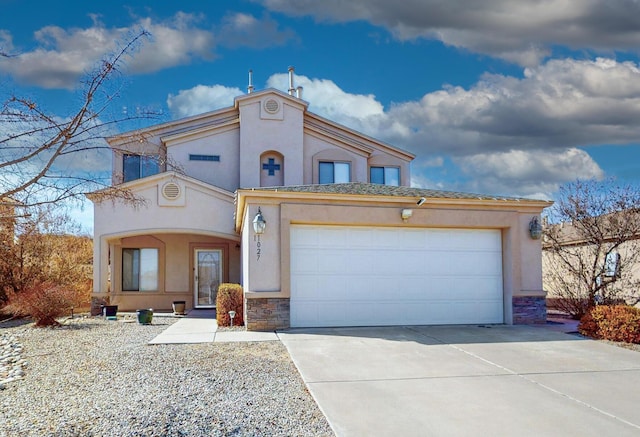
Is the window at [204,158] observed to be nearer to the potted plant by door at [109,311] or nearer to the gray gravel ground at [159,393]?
the potted plant by door at [109,311]

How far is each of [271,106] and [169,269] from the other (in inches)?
282

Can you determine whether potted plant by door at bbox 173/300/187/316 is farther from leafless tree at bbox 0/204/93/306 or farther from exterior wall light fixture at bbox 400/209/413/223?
exterior wall light fixture at bbox 400/209/413/223

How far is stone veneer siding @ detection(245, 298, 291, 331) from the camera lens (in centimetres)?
1181

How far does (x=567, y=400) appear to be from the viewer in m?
6.61

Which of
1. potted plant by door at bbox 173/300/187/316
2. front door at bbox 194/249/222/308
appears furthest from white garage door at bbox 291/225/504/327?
front door at bbox 194/249/222/308

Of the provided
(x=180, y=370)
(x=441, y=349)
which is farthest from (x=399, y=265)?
(x=180, y=370)

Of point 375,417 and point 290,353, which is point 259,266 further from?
point 375,417

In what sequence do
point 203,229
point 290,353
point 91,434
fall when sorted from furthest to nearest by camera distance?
point 203,229 < point 290,353 < point 91,434

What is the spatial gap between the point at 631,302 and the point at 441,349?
29.1 ft

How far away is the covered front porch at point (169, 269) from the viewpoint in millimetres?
19359

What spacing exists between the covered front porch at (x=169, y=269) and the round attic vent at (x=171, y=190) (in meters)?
2.38

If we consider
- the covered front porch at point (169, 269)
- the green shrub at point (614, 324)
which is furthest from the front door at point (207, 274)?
the green shrub at point (614, 324)

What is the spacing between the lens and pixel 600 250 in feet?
50.1

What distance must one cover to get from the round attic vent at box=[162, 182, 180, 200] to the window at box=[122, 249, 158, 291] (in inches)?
122
